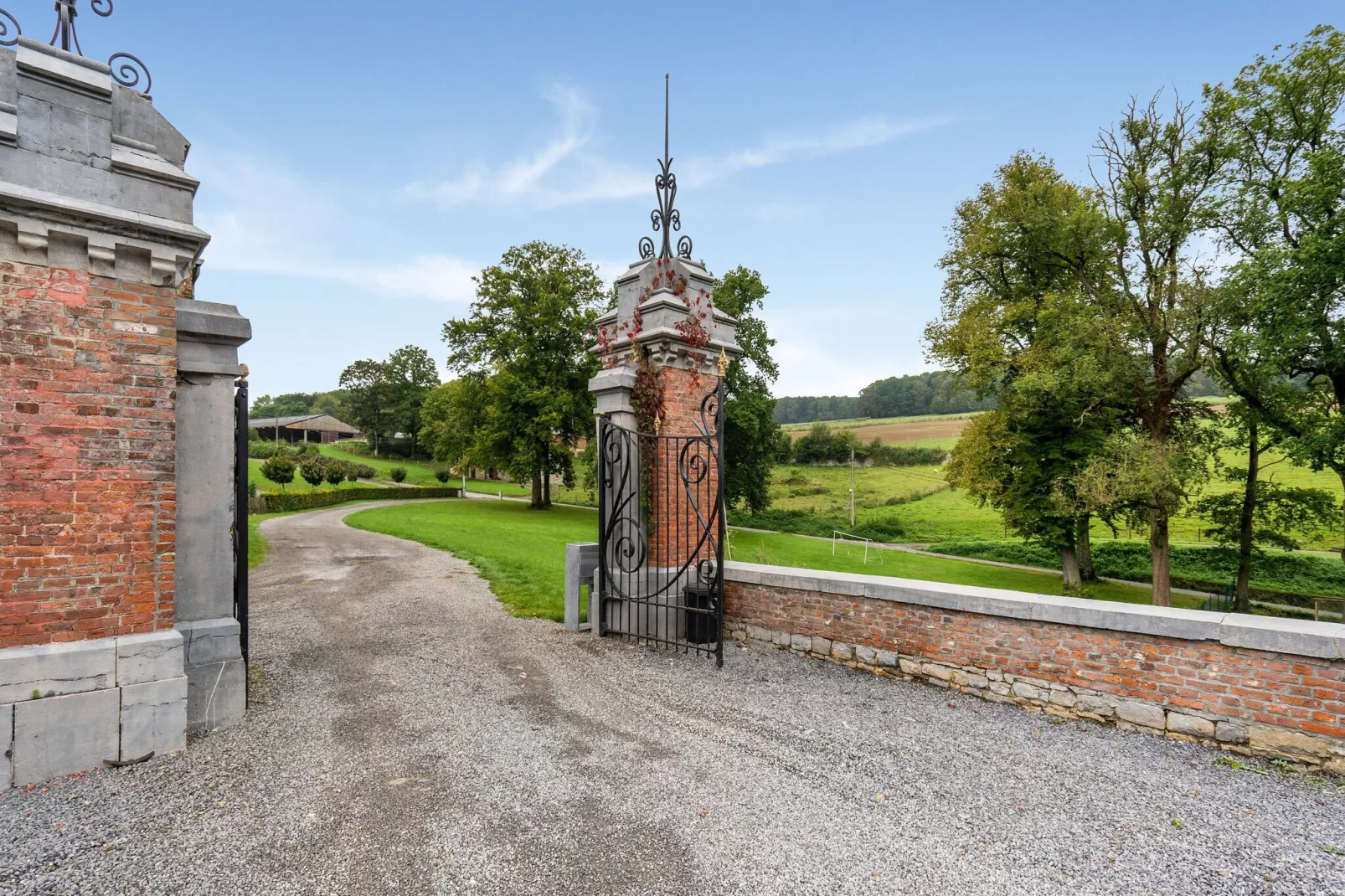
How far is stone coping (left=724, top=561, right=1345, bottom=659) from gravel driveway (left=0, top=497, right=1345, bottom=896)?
769 mm

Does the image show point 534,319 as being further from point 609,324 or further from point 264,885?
point 264,885

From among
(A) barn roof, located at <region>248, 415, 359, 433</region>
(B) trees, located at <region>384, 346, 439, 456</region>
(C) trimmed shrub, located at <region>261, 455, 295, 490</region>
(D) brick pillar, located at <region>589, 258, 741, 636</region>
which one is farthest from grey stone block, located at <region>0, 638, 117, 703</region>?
(A) barn roof, located at <region>248, 415, 359, 433</region>

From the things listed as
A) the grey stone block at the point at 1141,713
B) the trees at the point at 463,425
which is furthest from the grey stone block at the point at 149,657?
the trees at the point at 463,425

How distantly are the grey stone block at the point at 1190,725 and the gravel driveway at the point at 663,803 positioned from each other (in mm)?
134

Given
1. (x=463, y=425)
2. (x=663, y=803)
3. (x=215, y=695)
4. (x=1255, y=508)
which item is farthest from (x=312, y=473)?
(x=1255, y=508)

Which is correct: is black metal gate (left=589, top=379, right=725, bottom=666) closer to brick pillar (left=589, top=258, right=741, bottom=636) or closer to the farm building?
brick pillar (left=589, top=258, right=741, bottom=636)

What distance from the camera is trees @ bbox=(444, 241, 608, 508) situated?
28.4m

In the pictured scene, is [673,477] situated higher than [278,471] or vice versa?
[673,477]

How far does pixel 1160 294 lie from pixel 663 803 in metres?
18.3

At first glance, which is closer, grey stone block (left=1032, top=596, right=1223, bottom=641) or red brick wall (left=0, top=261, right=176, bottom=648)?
red brick wall (left=0, top=261, right=176, bottom=648)

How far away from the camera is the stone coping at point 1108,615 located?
402 centimetres

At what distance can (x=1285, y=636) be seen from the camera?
4039 mm

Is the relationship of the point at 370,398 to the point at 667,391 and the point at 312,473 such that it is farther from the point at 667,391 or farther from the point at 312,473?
the point at 667,391

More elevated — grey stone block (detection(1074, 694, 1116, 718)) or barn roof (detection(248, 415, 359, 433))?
barn roof (detection(248, 415, 359, 433))
